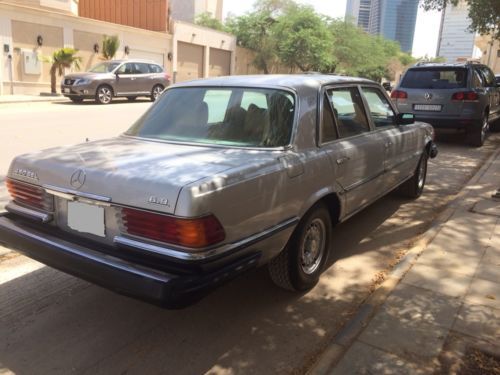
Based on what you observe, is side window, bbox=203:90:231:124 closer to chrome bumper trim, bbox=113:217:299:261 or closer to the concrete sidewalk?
chrome bumper trim, bbox=113:217:299:261

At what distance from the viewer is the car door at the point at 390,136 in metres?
4.94

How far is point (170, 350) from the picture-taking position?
3.04m

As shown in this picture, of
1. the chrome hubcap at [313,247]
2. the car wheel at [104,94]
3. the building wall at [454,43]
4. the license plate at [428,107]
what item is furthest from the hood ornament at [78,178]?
the building wall at [454,43]

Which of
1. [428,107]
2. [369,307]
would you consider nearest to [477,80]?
[428,107]

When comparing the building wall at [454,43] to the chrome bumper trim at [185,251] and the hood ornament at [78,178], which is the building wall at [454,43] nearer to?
→ the chrome bumper trim at [185,251]

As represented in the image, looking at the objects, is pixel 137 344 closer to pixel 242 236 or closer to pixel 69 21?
pixel 242 236

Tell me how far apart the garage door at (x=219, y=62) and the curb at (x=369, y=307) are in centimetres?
3405

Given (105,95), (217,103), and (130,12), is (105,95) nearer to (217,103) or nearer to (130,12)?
(217,103)

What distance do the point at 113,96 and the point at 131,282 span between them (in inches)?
695

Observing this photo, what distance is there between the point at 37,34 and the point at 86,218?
22.4m

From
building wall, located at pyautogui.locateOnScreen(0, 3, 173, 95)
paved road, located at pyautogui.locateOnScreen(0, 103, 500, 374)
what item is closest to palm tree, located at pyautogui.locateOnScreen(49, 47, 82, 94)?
building wall, located at pyautogui.locateOnScreen(0, 3, 173, 95)

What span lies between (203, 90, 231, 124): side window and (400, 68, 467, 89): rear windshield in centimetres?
785

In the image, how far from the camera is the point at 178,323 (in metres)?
3.36

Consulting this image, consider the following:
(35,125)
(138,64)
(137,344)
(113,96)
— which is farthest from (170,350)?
(138,64)
